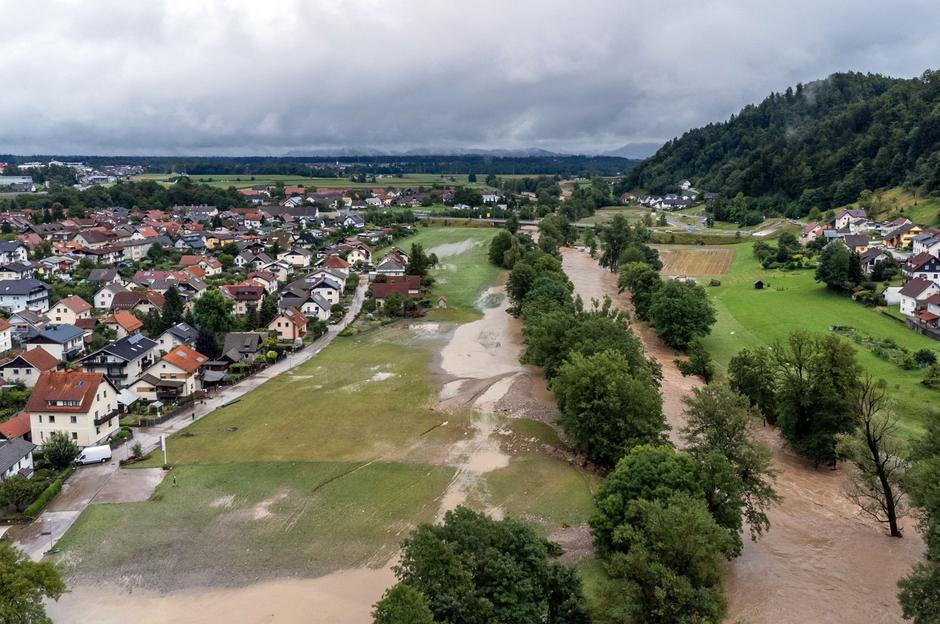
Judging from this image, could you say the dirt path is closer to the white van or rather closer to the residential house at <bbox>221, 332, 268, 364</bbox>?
the white van

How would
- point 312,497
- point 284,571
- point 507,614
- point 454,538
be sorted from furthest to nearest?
Result: point 312,497
point 284,571
point 454,538
point 507,614

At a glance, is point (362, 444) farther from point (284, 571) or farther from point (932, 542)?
point (932, 542)

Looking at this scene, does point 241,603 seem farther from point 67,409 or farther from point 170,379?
point 170,379

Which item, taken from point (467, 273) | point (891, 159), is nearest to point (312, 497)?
point (467, 273)

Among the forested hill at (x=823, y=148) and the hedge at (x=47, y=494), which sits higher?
the forested hill at (x=823, y=148)

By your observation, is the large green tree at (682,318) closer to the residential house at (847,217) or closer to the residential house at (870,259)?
the residential house at (870,259)

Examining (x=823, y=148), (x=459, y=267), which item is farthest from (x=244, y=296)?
(x=823, y=148)

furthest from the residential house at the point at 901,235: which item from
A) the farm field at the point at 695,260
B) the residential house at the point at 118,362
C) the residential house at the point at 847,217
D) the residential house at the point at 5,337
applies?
the residential house at the point at 5,337
